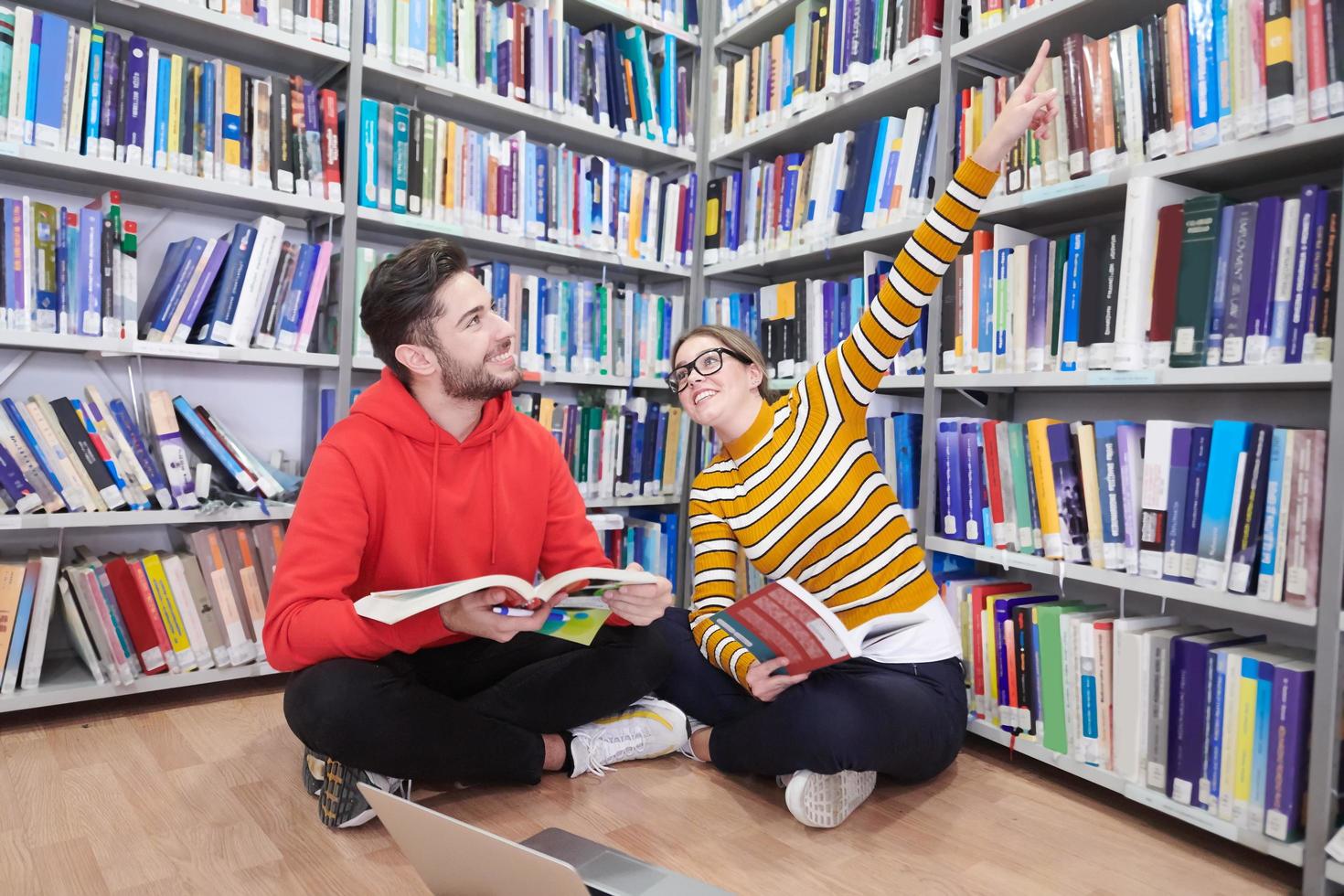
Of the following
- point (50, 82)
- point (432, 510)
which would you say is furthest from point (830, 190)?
point (50, 82)

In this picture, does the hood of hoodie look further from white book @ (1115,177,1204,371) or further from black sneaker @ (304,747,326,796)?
white book @ (1115,177,1204,371)

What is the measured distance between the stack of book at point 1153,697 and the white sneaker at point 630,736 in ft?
2.27

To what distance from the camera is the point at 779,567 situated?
1785 mm

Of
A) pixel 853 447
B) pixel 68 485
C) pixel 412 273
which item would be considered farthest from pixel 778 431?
pixel 68 485

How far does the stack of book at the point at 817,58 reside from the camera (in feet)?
7.09

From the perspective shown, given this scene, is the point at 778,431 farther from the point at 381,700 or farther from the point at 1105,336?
the point at 381,700

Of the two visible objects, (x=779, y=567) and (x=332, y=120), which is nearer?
(x=779, y=567)

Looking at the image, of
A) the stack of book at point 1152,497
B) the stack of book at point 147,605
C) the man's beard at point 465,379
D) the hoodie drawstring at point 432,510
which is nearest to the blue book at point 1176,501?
the stack of book at point 1152,497

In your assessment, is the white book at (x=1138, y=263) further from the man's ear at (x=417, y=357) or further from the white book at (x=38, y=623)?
the white book at (x=38, y=623)

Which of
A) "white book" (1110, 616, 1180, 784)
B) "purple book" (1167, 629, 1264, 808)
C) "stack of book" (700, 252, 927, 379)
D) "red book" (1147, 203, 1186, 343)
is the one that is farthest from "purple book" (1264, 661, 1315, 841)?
"stack of book" (700, 252, 927, 379)

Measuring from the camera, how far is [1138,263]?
63.2 inches

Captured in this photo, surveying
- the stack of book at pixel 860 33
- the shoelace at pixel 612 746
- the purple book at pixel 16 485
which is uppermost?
the stack of book at pixel 860 33

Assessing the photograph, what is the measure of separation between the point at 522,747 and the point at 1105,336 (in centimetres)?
139

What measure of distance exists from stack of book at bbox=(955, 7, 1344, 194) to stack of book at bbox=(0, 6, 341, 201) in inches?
67.2
